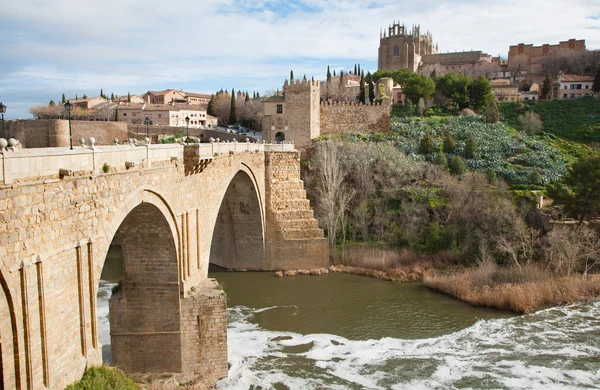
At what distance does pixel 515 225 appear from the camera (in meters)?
20.8

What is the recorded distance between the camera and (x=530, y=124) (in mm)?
33906

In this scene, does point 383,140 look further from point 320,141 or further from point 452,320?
point 452,320

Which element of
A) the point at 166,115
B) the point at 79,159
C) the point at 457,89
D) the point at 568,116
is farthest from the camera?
the point at 166,115

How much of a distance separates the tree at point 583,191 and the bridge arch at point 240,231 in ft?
38.6

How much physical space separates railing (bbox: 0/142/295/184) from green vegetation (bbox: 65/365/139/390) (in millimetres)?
2872

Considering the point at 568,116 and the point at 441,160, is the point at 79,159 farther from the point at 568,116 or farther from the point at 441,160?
the point at 568,116

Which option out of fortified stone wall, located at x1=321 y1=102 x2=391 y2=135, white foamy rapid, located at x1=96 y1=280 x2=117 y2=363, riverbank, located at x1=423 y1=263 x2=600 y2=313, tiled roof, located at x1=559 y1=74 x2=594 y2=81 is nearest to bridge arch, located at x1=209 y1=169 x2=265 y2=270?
white foamy rapid, located at x1=96 y1=280 x2=117 y2=363

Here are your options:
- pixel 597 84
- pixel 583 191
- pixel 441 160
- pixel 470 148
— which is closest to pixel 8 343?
pixel 583 191

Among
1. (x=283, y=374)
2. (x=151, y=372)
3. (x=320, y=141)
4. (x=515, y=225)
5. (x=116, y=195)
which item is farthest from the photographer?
(x=320, y=141)

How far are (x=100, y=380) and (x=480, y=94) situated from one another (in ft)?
113

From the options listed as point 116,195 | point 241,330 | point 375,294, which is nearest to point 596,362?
point 375,294

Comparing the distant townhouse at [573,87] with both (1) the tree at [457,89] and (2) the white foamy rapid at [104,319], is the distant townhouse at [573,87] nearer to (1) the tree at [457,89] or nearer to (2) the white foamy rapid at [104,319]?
(1) the tree at [457,89]

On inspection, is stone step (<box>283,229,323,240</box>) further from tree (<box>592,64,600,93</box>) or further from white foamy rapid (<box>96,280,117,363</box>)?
tree (<box>592,64,600,93</box>)

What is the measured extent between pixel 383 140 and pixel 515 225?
11.9 metres
